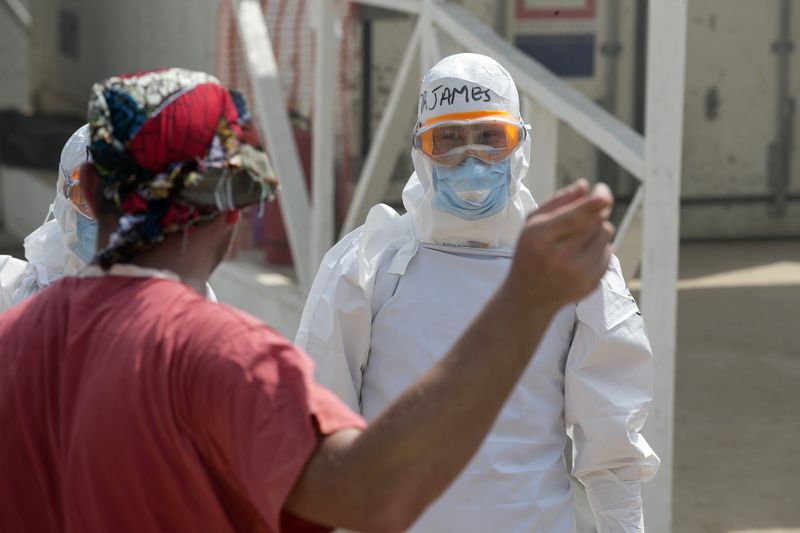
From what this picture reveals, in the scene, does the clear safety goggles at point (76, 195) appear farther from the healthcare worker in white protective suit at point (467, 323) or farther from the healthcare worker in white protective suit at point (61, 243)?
the healthcare worker in white protective suit at point (467, 323)

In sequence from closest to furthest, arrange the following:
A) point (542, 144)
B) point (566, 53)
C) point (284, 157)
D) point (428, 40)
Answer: point (542, 144) < point (428, 40) < point (284, 157) < point (566, 53)

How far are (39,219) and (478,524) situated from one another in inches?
411

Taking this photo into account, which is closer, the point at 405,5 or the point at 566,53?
the point at 405,5

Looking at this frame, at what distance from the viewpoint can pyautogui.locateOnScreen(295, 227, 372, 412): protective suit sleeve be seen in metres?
2.83

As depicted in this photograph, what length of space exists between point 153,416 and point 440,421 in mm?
338

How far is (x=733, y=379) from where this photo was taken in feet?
21.9

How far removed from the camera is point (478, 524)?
277 centimetres

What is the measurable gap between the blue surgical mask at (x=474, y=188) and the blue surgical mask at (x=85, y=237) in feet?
2.69

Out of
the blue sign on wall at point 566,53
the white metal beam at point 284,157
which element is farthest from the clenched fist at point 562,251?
the blue sign on wall at point 566,53

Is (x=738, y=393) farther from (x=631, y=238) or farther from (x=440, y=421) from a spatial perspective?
(x=440, y=421)

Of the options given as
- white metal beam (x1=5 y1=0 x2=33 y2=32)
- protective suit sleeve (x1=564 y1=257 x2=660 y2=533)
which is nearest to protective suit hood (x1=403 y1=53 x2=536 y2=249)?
protective suit sleeve (x1=564 y1=257 x2=660 y2=533)

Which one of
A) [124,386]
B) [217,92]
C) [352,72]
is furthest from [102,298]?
[352,72]

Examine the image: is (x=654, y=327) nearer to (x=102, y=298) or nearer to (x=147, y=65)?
(x=102, y=298)

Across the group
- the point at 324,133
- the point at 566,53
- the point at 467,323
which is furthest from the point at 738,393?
the point at 467,323
